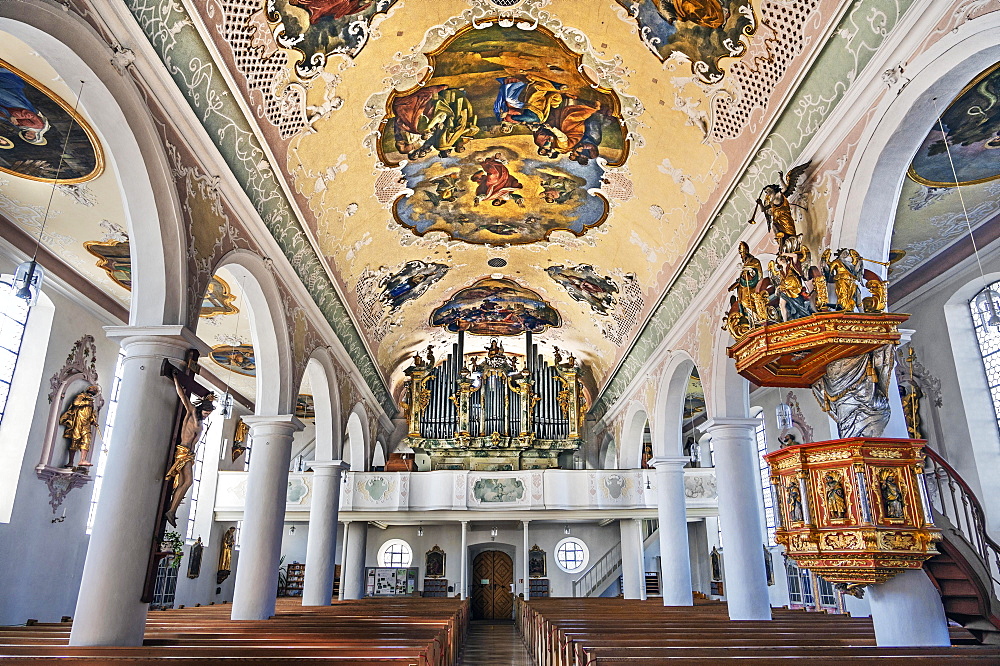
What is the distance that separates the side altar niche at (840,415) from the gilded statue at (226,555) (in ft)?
57.2

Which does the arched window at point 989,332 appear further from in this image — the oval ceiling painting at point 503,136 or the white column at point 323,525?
the white column at point 323,525

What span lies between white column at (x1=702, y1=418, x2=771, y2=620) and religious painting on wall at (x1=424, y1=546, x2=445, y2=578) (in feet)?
45.6

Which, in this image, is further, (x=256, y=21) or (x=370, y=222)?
(x=370, y=222)

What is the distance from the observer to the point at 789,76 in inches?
Result: 274

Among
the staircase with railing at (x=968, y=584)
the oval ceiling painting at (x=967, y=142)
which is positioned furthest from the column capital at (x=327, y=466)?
the oval ceiling painting at (x=967, y=142)

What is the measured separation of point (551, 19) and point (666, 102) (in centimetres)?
183

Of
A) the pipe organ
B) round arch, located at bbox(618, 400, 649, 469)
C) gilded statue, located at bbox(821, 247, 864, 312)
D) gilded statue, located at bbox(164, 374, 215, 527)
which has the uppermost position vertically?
the pipe organ

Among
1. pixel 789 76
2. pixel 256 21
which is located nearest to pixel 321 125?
pixel 256 21

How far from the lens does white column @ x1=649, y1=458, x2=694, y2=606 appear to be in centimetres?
1279

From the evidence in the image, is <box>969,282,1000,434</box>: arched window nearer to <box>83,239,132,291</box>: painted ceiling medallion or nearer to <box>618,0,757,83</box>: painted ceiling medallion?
<box>618,0,757,83</box>: painted ceiling medallion

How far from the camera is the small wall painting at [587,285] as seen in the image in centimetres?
1398

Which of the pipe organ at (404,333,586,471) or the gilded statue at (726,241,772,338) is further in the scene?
the pipe organ at (404,333,586,471)

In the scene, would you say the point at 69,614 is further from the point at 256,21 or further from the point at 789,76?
the point at 789,76

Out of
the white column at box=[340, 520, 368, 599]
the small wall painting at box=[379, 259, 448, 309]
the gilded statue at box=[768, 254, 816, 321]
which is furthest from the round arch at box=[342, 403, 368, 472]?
the gilded statue at box=[768, 254, 816, 321]
